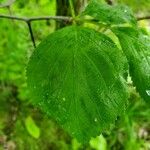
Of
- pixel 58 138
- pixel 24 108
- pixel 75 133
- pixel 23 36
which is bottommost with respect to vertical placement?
pixel 58 138

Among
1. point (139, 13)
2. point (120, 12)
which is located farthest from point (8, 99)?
point (120, 12)

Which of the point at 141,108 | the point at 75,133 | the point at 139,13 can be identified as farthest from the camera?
the point at 139,13

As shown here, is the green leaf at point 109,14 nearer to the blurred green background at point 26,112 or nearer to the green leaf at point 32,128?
the blurred green background at point 26,112

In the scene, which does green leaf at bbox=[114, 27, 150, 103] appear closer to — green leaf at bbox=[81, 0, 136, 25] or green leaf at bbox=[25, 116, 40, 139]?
green leaf at bbox=[81, 0, 136, 25]

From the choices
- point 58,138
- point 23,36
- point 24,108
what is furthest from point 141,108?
point 23,36

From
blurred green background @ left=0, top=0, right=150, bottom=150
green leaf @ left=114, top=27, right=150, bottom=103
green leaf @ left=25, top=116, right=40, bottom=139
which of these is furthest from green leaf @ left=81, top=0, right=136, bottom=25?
green leaf @ left=25, top=116, right=40, bottom=139

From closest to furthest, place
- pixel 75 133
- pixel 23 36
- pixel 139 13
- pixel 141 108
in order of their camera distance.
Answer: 1. pixel 75 133
2. pixel 23 36
3. pixel 141 108
4. pixel 139 13

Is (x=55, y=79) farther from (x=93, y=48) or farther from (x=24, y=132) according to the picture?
(x=24, y=132)

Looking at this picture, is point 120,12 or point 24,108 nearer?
point 120,12

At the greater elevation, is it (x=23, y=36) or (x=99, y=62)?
(x=99, y=62)
